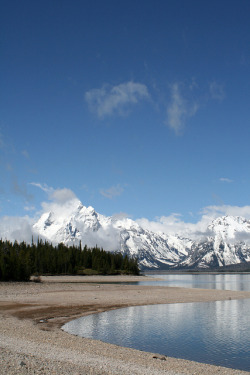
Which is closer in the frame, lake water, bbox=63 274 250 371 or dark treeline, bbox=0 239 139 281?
lake water, bbox=63 274 250 371

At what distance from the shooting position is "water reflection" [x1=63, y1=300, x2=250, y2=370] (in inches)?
985

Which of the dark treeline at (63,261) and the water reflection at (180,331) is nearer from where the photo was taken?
the water reflection at (180,331)

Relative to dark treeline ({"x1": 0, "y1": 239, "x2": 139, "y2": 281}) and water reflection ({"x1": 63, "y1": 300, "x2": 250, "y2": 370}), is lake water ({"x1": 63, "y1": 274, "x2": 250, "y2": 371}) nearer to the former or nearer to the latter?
water reflection ({"x1": 63, "y1": 300, "x2": 250, "y2": 370})

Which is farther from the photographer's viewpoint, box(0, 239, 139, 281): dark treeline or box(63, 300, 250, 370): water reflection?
box(0, 239, 139, 281): dark treeline

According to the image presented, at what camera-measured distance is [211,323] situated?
120 feet

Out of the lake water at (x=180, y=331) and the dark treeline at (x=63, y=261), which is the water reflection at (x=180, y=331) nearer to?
the lake water at (x=180, y=331)

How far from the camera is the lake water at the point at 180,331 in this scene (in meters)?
25.0

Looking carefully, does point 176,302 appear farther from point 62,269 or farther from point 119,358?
point 62,269

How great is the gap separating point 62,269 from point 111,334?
5646 inches

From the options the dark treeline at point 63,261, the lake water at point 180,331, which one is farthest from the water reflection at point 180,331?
the dark treeline at point 63,261

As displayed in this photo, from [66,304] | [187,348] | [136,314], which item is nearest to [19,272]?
[66,304]

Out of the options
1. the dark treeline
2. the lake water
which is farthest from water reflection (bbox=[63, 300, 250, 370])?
the dark treeline

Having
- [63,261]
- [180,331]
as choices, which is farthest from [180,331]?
[63,261]

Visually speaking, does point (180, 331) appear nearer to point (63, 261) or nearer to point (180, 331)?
point (180, 331)
